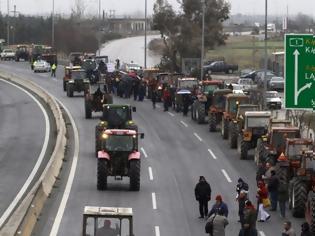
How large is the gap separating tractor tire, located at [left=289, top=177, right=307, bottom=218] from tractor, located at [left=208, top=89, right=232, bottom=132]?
2173 cm

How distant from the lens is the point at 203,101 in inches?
2203

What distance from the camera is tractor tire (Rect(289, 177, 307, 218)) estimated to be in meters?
30.4

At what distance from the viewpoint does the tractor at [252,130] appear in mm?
43312

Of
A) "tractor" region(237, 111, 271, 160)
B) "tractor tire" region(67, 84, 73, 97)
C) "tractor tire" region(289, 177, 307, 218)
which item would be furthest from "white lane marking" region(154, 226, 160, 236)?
"tractor tire" region(67, 84, 73, 97)

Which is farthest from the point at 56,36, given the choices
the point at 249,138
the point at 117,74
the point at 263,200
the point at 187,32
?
the point at 263,200

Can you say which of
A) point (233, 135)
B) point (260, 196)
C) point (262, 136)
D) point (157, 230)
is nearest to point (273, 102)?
point (233, 135)

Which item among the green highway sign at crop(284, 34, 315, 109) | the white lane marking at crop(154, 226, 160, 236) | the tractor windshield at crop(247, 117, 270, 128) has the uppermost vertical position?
the green highway sign at crop(284, 34, 315, 109)

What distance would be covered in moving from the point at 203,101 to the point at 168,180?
59.2 feet

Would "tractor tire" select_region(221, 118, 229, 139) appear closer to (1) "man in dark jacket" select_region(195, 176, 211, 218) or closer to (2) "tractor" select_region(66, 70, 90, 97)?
(1) "man in dark jacket" select_region(195, 176, 211, 218)

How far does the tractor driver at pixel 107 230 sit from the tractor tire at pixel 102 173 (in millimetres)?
13810

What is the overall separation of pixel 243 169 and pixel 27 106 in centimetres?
2873

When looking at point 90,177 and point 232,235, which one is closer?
point 232,235

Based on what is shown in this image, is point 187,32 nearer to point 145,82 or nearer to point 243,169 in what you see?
point 145,82

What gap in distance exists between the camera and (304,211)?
3055cm
